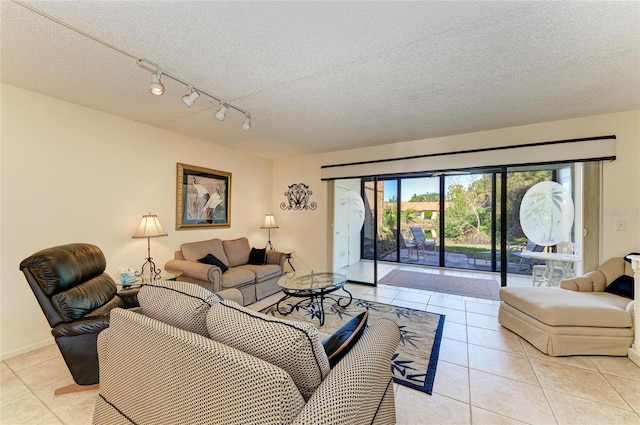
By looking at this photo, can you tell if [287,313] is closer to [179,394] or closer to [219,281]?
[219,281]

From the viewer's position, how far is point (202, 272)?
Answer: 311 cm

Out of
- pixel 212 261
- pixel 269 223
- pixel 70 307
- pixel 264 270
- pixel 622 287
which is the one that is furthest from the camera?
pixel 269 223

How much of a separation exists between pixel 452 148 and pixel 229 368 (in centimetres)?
402

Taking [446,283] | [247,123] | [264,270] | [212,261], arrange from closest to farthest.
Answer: [247,123] → [212,261] → [264,270] → [446,283]

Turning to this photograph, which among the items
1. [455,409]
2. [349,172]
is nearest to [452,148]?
[349,172]

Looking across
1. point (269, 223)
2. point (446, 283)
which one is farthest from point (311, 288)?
point (446, 283)

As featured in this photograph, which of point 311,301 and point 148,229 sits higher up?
point 148,229

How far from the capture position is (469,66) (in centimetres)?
199

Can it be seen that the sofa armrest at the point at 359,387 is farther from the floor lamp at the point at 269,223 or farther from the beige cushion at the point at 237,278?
the floor lamp at the point at 269,223

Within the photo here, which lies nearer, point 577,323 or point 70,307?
point 70,307

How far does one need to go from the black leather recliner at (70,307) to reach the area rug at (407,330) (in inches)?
70.9

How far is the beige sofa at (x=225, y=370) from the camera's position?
79 cm

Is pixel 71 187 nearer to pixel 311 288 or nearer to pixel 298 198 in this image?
pixel 311 288

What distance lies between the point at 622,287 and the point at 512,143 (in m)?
1.98
